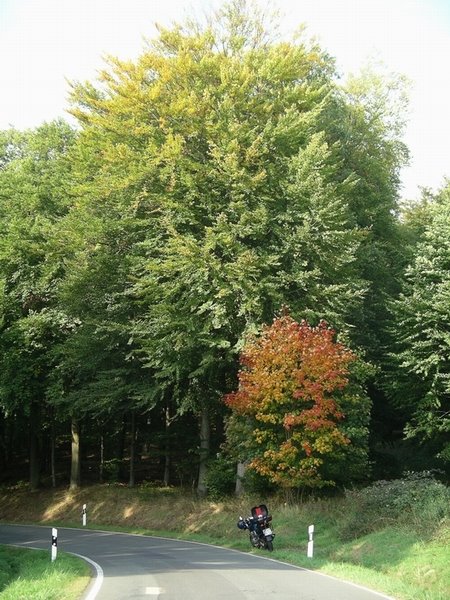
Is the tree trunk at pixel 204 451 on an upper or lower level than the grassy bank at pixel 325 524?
upper

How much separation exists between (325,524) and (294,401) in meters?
4.08

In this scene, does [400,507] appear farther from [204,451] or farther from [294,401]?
[204,451]

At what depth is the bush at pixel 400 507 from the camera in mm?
18562

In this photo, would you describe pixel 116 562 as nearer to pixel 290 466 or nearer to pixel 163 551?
pixel 163 551

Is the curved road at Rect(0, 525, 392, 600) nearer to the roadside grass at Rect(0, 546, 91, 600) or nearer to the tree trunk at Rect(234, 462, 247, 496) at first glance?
the roadside grass at Rect(0, 546, 91, 600)

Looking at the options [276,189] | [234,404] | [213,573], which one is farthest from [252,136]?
[213,573]

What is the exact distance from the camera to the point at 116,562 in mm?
18266

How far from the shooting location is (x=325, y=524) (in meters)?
22.8

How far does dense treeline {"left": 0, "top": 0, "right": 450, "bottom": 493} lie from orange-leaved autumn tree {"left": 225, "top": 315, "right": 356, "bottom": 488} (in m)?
0.92

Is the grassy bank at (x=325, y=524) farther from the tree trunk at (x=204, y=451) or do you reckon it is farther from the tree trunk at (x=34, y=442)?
the tree trunk at (x=34, y=442)

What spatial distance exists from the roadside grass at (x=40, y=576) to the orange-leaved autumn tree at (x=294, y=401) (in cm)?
768

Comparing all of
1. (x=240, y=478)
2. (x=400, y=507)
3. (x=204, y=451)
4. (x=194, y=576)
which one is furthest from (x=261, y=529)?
(x=204, y=451)

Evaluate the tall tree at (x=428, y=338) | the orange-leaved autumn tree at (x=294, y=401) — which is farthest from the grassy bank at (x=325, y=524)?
the tall tree at (x=428, y=338)

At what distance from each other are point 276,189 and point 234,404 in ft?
30.4
